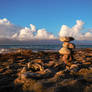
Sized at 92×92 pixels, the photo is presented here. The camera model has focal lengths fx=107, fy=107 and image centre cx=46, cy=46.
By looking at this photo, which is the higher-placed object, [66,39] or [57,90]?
[66,39]

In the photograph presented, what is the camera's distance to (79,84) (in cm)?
513

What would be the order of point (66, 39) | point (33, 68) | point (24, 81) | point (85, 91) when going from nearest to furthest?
point (85, 91), point (24, 81), point (33, 68), point (66, 39)

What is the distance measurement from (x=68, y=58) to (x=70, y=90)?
856cm

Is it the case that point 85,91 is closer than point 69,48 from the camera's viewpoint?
Yes

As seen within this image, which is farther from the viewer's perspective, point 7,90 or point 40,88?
point 7,90

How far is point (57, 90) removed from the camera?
15.3 ft

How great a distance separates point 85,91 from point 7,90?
370 centimetres

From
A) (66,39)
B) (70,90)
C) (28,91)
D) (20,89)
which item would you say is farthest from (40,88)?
(66,39)

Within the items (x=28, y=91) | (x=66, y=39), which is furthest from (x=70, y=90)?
(x=66, y=39)

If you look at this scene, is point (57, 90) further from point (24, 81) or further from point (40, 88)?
point (24, 81)

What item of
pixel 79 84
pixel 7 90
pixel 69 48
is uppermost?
pixel 69 48

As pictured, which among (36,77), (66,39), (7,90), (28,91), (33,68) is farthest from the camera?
(66,39)

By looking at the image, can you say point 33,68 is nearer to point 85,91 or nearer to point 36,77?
point 36,77

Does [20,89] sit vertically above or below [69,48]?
below
